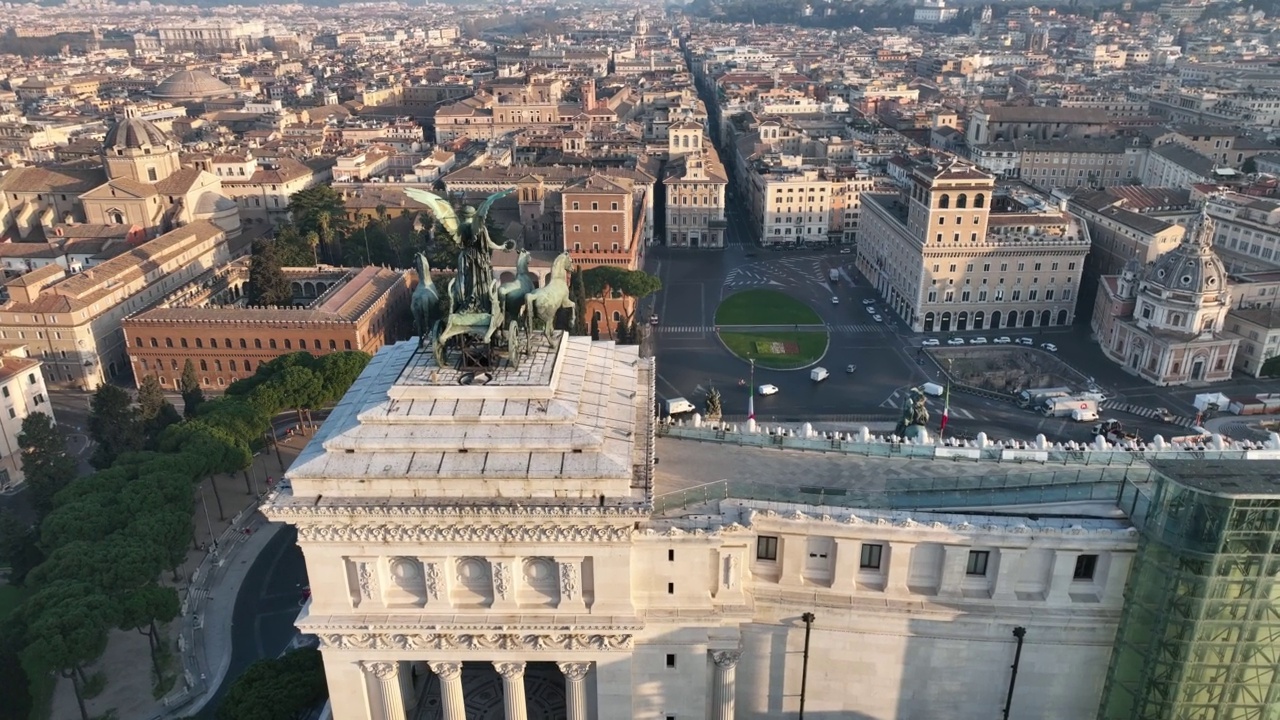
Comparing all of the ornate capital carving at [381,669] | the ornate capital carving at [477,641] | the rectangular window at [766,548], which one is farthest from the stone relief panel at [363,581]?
the rectangular window at [766,548]

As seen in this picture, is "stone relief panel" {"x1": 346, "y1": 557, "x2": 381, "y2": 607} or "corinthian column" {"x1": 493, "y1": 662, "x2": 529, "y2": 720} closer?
"stone relief panel" {"x1": 346, "y1": 557, "x2": 381, "y2": 607}

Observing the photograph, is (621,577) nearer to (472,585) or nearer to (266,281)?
(472,585)

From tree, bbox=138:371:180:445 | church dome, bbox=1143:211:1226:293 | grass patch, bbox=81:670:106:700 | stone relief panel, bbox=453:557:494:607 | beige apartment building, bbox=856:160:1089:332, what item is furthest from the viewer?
beige apartment building, bbox=856:160:1089:332

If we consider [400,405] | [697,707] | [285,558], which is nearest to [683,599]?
[697,707]

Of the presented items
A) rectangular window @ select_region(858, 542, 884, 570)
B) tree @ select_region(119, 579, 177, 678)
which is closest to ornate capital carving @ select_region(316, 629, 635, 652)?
rectangular window @ select_region(858, 542, 884, 570)

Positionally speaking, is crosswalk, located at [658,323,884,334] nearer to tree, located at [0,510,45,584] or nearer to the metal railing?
tree, located at [0,510,45,584]

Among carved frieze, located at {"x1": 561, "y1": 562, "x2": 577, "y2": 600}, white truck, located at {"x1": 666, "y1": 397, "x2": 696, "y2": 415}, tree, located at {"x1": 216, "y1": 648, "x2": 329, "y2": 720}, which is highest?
carved frieze, located at {"x1": 561, "y1": 562, "x2": 577, "y2": 600}

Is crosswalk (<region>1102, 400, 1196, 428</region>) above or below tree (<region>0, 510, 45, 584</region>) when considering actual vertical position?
below
